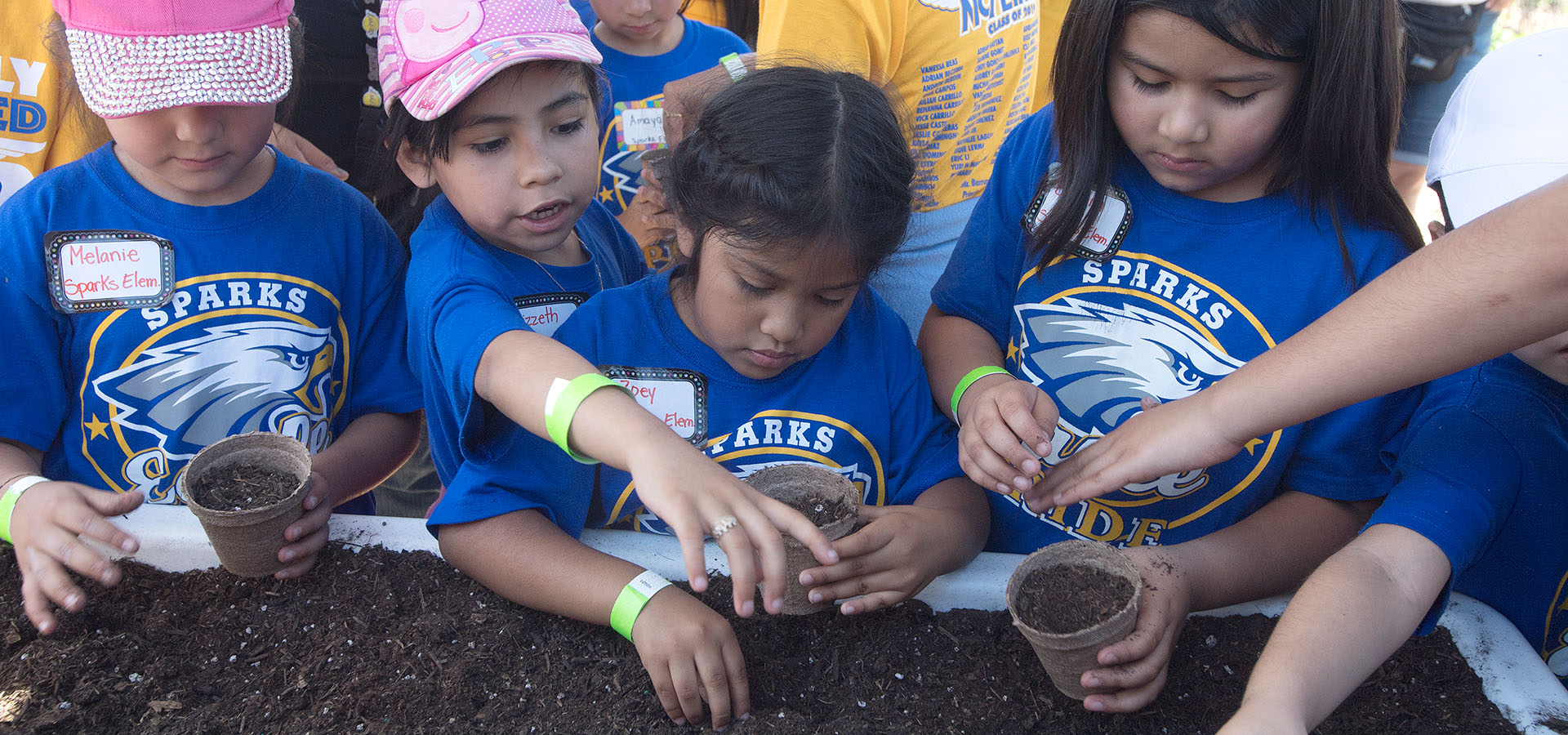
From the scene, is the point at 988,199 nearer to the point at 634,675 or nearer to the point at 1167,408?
the point at 1167,408

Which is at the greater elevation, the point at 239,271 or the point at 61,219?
the point at 61,219

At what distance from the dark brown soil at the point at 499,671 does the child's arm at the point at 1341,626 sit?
0.22 metres

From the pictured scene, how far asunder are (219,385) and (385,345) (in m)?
0.33

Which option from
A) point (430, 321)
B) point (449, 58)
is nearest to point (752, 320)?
point (430, 321)

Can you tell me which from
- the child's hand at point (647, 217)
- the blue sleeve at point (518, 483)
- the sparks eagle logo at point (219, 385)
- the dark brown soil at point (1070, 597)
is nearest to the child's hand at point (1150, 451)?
the dark brown soil at point (1070, 597)

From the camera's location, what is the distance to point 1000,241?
1991 mm

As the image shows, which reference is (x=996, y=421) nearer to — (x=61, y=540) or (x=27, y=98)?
(x=61, y=540)

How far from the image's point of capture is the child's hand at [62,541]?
151 cm

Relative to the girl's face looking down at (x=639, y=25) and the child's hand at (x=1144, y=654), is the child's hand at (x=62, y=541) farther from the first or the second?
the girl's face looking down at (x=639, y=25)

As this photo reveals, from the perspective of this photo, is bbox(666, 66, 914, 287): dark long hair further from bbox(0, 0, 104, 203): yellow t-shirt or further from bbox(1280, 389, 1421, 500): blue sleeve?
bbox(0, 0, 104, 203): yellow t-shirt

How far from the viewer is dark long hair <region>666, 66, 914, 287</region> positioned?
5.38 ft

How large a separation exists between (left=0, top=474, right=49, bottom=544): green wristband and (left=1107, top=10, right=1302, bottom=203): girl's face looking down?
1.93 meters

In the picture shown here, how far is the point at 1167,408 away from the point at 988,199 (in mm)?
677

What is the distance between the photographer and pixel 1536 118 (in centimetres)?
157
